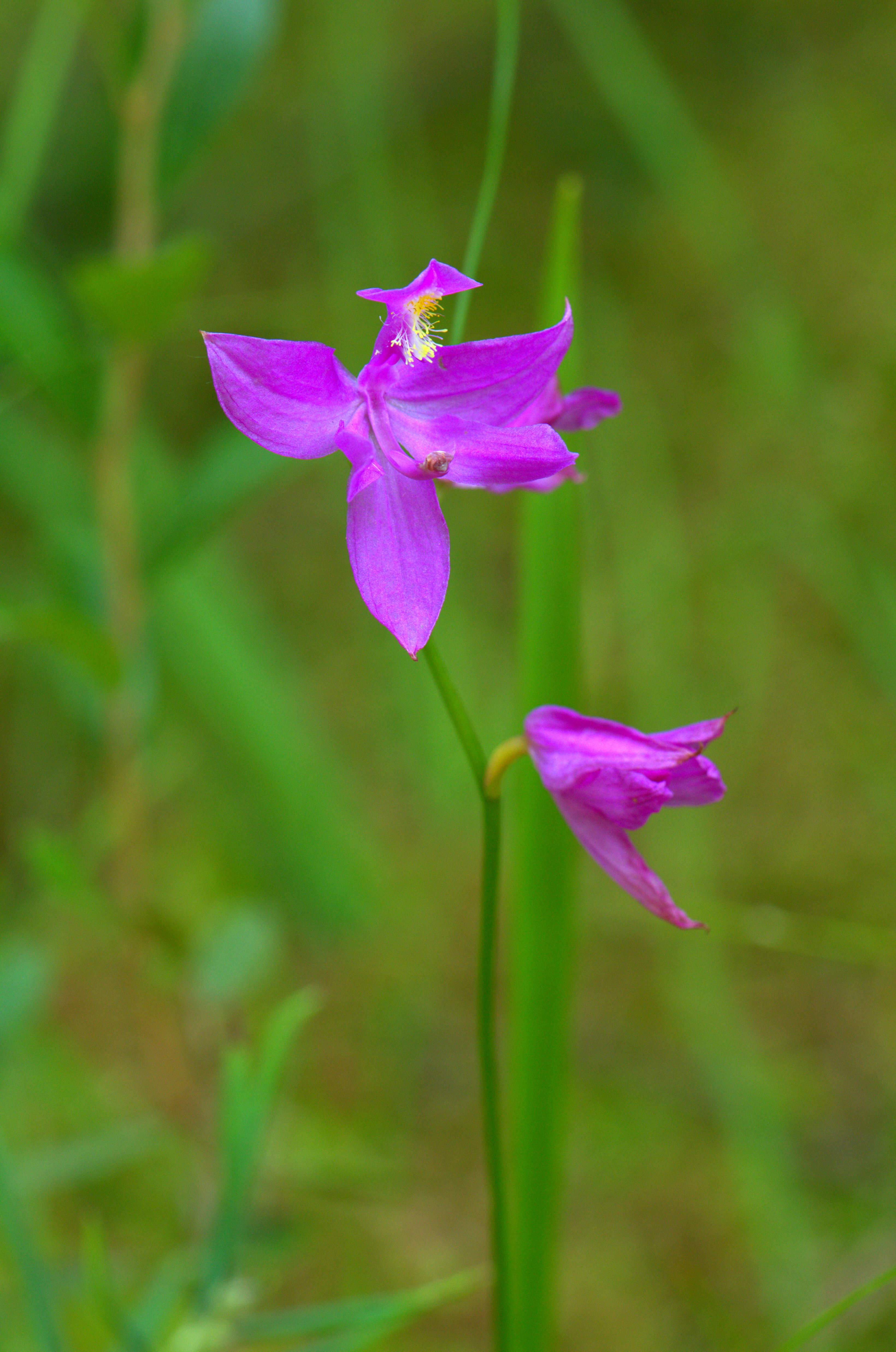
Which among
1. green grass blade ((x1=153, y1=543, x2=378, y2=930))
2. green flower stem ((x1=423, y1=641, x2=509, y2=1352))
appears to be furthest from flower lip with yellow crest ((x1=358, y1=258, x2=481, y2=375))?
green grass blade ((x1=153, y1=543, x2=378, y2=930))

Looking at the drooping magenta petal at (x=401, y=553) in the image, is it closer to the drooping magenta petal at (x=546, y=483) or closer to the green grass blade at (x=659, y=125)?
the drooping magenta petal at (x=546, y=483)

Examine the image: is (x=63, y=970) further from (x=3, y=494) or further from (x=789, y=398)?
(x=789, y=398)

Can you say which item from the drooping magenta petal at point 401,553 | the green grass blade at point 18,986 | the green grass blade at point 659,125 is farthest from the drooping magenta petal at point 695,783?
the green grass blade at point 659,125

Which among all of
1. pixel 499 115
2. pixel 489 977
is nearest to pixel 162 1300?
pixel 489 977

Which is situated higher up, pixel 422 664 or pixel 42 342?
pixel 42 342

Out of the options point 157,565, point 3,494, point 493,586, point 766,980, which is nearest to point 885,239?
point 493,586

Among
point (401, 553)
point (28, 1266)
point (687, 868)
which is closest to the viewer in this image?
point (401, 553)

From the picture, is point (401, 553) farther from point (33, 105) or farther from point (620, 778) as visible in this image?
point (33, 105)

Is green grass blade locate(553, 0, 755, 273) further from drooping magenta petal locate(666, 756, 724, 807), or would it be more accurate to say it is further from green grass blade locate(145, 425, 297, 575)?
drooping magenta petal locate(666, 756, 724, 807)
